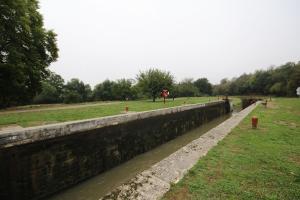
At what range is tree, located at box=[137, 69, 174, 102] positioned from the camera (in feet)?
103

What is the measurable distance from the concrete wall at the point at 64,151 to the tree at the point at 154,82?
69.3 ft

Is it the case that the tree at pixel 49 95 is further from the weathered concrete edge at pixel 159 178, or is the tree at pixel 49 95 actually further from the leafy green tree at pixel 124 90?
the weathered concrete edge at pixel 159 178

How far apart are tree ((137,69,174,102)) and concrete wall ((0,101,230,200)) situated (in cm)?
2113

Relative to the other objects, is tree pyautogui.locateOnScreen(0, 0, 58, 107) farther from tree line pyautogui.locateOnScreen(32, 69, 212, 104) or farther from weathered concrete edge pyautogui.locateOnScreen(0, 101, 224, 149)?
tree line pyautogui.locateOnScreen(32, 69, 212, 104)

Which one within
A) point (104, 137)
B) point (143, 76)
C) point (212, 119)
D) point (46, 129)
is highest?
point (143, 76)

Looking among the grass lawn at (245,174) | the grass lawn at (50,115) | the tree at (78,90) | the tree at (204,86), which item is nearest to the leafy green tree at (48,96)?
the tree at (78,90)

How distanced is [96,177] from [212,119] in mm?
19051

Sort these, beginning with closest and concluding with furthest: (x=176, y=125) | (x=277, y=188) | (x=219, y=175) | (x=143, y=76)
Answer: (x=277, y=188), (x=219, y=175), (x=176, y=125), (x=143, y=76)

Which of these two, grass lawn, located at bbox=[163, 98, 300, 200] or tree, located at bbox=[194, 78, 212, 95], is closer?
grass lawn, located at bbox=[163, 98, 300, 200]

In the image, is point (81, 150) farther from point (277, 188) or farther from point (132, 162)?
point (277, 188)

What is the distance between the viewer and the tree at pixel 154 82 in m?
31.3

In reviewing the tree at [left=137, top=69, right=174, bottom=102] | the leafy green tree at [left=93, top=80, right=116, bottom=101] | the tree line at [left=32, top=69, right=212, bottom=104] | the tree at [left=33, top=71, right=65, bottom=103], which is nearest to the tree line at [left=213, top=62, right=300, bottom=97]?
the tree line at [left=32, top=69, right=212, bottom=104]

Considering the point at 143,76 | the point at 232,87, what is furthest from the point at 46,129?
the point at 232,87

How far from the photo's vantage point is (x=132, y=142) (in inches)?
353
